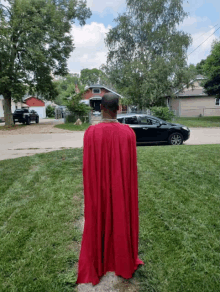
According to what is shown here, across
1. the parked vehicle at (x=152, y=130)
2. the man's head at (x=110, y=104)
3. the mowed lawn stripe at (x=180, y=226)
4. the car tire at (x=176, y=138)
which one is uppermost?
the man's head at (x=110, y=104)

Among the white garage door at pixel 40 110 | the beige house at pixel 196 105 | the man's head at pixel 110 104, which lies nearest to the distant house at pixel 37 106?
the white garage door at pixel 40 110

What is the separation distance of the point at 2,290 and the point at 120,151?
1735mm

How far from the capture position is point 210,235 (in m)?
2.79

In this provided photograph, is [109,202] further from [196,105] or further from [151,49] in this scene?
[196,105]

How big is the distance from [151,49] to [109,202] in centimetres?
2610

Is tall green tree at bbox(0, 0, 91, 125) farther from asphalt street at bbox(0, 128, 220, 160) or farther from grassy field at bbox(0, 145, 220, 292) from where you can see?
grassy field at bbox(0, 145, 220, 292)

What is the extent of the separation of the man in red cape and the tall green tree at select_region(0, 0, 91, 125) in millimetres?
17745

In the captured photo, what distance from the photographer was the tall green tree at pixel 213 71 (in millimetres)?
20375

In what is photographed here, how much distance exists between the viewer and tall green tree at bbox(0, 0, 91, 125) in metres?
17.4

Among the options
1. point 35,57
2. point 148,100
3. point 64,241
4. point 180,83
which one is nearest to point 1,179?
point 64,241

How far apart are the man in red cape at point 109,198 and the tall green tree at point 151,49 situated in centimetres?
2246

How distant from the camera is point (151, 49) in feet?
81.0

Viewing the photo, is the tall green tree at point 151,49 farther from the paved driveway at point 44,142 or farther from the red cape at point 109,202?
the red cape at point 109,202

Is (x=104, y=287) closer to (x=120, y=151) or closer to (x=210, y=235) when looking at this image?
(x=120, y=151)
